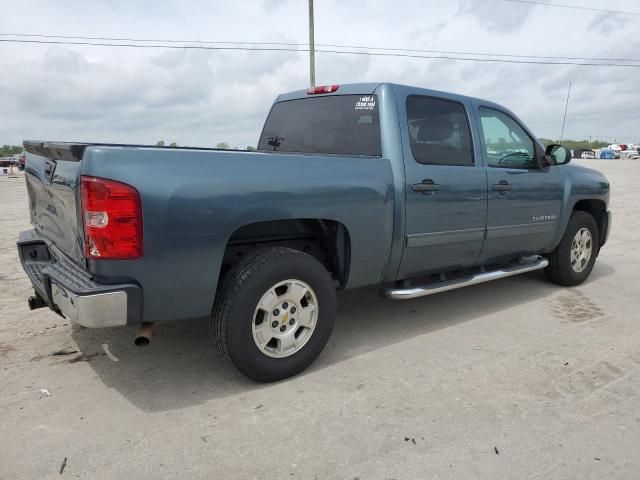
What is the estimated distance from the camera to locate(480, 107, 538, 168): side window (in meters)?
4.39

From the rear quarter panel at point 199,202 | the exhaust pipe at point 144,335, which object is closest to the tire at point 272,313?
the rear quarter panel at point 199,202

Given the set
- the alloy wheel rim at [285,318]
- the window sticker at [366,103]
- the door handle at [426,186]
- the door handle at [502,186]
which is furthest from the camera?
the door handle at [502,186]

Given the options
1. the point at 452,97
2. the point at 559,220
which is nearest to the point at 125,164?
the point at 452,97

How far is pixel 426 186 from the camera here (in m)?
3.69

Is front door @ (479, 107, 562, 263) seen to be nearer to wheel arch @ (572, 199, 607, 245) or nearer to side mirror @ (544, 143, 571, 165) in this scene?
side mirror @ (544, 143, 571, 165)

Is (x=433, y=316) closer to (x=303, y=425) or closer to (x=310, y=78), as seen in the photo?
(x=303, y=425)

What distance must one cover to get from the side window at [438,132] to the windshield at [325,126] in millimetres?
308

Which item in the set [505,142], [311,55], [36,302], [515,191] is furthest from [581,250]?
[311,55]

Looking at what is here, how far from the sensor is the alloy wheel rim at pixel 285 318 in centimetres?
301

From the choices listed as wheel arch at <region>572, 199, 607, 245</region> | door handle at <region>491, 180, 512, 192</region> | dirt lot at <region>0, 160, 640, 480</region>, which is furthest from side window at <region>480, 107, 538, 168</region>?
dirt lot at <region>0, 160, 640, 480</region>

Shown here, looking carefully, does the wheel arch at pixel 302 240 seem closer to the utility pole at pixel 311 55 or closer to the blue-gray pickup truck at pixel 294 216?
the blue-gray pickup truck at pixel 294 216

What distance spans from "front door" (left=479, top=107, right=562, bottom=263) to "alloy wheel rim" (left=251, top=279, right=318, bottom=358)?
6.24ft

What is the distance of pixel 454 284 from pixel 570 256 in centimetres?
204

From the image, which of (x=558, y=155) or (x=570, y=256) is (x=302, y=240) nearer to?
(x=558, y=155)
